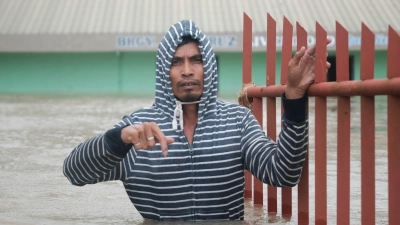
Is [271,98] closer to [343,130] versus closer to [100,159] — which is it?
[343,130]

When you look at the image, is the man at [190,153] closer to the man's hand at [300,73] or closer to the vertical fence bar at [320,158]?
the man's hand at [300,73]

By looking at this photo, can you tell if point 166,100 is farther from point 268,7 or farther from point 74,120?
point 268,7

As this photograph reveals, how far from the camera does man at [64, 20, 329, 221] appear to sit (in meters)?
3.28

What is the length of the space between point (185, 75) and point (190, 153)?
1.09 feet

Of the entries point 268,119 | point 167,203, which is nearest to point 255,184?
point 268,119

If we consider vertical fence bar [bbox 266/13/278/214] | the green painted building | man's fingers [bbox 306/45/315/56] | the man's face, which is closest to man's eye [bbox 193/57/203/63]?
the man's face

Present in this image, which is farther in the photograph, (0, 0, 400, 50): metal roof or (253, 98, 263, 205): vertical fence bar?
(0, 0, 400, 50): metal roof

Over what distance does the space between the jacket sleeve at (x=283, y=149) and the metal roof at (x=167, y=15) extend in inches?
834

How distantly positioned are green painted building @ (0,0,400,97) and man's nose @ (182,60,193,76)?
20624 mm

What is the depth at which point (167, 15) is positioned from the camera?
85.1ft

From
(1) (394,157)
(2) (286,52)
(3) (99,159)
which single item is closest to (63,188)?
(2) (286,52)

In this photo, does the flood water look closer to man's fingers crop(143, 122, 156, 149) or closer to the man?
the man

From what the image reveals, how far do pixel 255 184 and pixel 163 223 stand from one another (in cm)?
104

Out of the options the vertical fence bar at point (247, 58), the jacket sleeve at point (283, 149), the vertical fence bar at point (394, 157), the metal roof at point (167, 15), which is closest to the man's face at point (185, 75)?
the jacket sleeve at point (283, 149)
